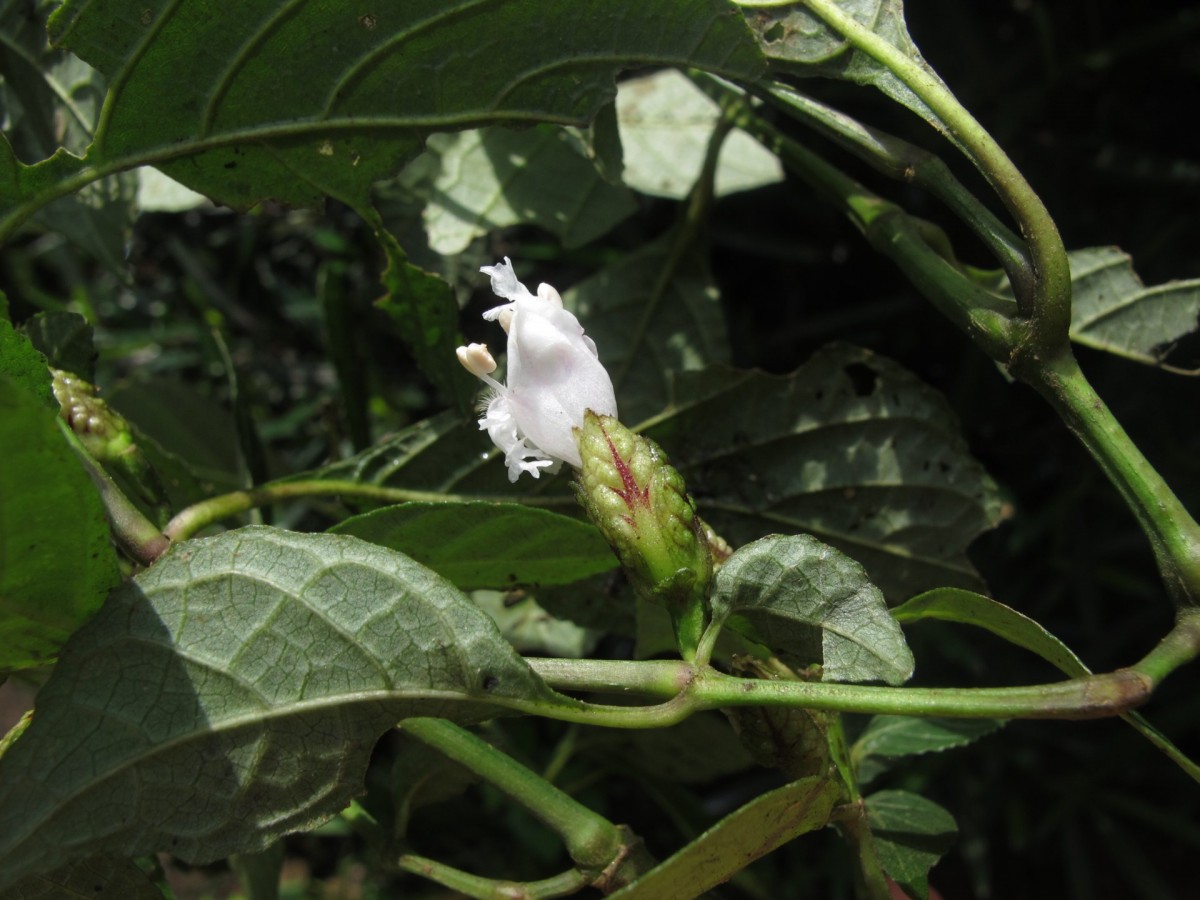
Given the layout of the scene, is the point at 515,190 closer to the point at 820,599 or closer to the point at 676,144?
the point at 676,144

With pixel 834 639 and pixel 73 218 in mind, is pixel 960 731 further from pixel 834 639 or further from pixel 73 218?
pixel 73 218

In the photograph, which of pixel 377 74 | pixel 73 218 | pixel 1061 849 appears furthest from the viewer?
pixel 1061 849

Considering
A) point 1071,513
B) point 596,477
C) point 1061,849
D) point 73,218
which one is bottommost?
point 1061,849

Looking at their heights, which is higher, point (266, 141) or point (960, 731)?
point (266, 141)

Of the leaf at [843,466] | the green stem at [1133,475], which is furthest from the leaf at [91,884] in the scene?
the green stem at [1133,475]

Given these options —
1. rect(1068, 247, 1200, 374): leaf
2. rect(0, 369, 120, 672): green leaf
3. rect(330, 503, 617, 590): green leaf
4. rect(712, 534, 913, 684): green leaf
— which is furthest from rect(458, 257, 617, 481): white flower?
rect(1068, 247, 1200, 374): leaf

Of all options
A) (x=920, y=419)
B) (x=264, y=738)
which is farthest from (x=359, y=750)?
(x=920, y=419)

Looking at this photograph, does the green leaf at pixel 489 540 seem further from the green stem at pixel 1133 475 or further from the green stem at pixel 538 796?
the green stem at pixel 1133 475
